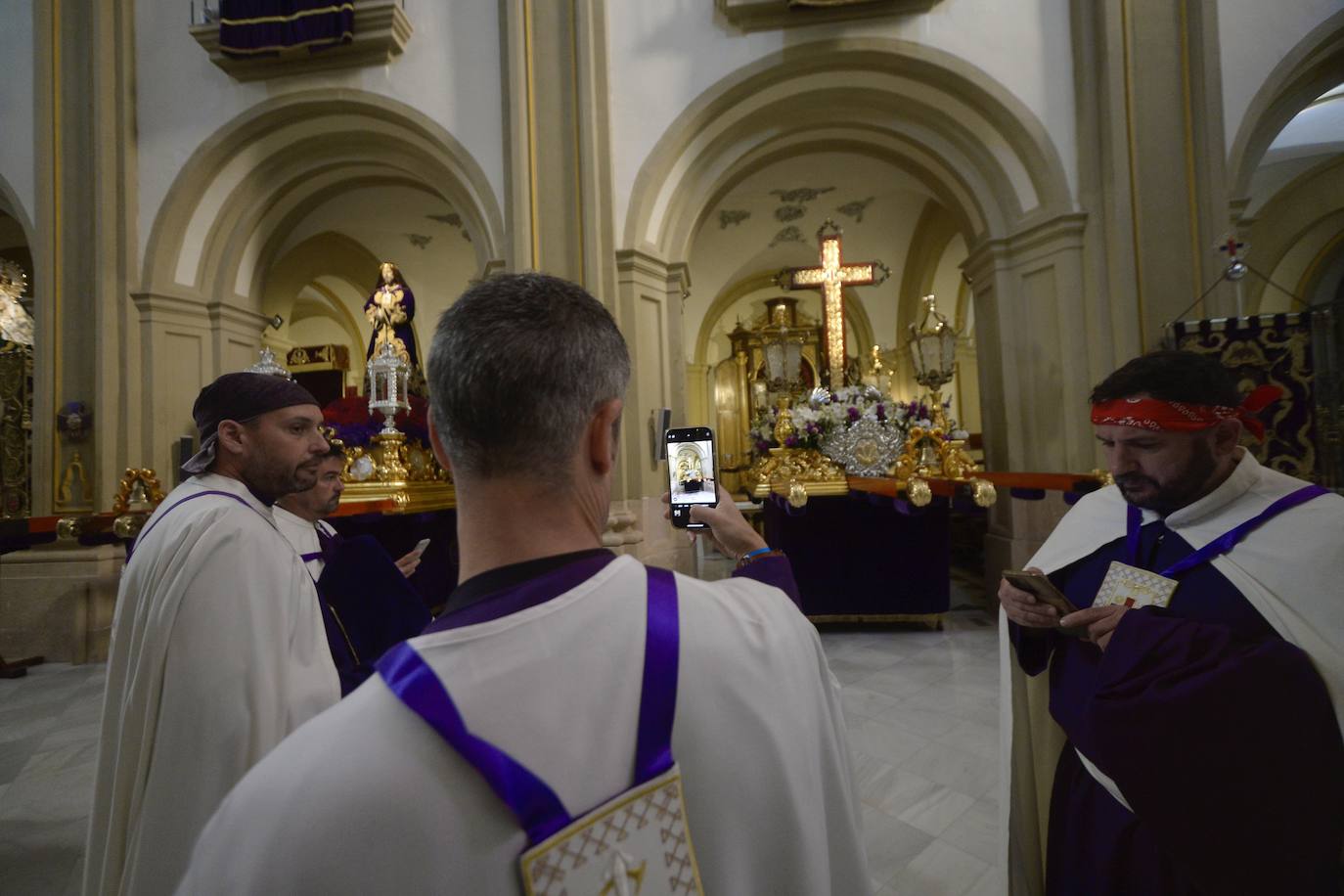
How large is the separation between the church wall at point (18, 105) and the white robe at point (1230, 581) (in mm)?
8787

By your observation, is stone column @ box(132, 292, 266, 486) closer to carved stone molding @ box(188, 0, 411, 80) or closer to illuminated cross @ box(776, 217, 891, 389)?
carved stone molding @ box(188, 0, 411, 80)

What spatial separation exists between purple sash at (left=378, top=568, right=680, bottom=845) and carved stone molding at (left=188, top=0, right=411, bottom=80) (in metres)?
7.16

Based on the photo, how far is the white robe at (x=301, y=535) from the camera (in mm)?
2410

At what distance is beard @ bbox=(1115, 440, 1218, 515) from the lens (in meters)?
1.71

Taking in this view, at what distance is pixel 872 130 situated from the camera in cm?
684

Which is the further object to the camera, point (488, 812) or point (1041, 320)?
point (1041, 320)

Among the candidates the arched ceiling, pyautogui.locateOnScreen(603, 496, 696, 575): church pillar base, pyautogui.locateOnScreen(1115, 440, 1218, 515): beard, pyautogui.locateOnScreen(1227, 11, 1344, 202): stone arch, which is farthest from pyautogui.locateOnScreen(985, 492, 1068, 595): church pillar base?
the arched ceiling

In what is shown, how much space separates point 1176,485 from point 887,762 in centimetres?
205

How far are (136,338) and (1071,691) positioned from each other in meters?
7.85

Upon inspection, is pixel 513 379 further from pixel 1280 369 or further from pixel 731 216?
pixel 731 216

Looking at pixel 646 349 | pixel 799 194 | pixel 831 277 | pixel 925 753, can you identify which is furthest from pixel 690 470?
pixel 799 194

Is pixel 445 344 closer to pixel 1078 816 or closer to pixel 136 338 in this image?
pixel 1078 816

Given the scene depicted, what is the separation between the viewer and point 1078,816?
1849 mm

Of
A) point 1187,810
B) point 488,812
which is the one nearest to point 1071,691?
point 1187,810
